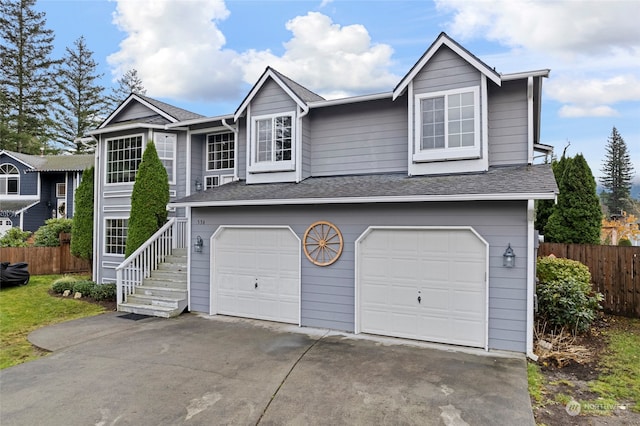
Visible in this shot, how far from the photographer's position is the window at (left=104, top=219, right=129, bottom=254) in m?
12.9

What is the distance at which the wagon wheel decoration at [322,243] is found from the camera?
821cm

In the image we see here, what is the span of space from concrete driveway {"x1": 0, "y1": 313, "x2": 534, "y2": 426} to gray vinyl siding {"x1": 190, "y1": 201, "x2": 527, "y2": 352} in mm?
579

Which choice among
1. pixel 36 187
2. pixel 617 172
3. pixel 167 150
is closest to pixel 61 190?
pixel 36 187

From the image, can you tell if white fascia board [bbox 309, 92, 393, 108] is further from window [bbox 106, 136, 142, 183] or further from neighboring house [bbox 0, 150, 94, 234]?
neighboring house [bbox 0, 150, 94, 234]

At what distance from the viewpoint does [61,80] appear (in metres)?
31.7

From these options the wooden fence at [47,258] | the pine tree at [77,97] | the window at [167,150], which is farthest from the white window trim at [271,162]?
the pine tree at [77,97]

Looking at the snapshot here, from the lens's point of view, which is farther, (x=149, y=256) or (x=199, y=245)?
(x=149, y=256)

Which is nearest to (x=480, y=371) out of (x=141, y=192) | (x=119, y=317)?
(x=119, y=317)

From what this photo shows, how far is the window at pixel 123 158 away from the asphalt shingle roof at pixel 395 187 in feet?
14.1

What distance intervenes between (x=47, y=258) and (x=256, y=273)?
38.9 feet

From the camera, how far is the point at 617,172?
4609 centimetres

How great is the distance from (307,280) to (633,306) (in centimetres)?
825

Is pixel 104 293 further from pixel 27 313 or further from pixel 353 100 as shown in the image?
pixel 353 100

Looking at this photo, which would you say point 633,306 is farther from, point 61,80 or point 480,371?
point 61,80
